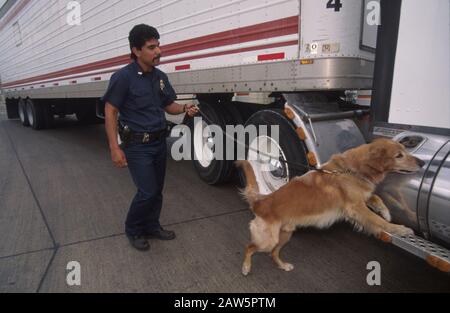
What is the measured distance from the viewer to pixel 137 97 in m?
2.94

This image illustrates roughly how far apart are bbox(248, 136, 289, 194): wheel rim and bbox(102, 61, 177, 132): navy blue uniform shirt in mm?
1147

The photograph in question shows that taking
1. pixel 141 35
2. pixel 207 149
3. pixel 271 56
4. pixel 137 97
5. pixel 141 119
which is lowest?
pixel 207 149

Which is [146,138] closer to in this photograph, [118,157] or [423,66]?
[118,157]

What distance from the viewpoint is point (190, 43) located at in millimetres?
4254

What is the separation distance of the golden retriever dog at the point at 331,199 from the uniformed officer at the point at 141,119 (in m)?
0.97

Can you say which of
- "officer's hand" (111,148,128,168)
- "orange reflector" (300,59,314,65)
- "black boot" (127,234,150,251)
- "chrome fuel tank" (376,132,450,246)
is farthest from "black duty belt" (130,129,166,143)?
"chrome fuel tank" (376,132,450,246)

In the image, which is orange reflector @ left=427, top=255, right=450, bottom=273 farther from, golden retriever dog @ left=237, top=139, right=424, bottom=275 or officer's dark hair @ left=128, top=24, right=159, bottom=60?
officer's dark hair @ left=128, top=24, right=159, bottom=60

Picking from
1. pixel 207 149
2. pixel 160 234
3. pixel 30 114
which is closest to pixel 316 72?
pixel 160 234

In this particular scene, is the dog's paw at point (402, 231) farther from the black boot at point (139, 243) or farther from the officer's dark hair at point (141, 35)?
the officer's dark hair at point (141, 35)

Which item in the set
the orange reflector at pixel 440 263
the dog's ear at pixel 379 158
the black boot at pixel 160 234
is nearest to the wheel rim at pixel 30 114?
the black boot at pixel 160 234

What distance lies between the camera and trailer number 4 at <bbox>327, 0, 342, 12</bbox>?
2.72 meters

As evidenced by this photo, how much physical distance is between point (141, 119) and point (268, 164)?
62.5 inches

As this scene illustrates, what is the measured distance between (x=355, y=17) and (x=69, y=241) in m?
3.55
